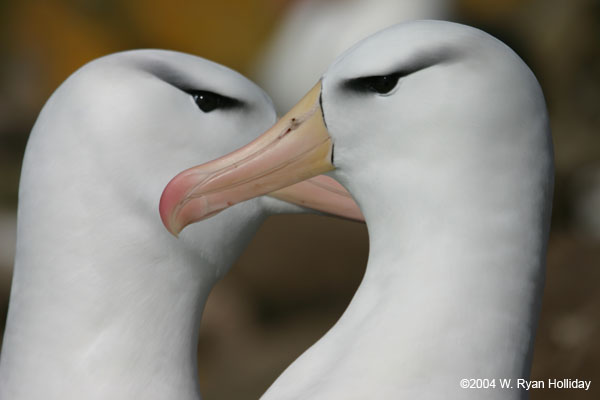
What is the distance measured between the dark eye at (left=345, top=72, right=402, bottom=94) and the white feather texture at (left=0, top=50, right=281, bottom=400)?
0.42 meters

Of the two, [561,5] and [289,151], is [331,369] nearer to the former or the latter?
[289,151]

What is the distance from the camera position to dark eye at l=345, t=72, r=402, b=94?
1.32m

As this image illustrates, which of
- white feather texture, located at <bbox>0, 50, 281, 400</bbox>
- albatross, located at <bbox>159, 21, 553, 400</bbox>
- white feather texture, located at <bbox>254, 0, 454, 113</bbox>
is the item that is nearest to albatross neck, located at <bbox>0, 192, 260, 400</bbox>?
white feather texture, located at <bbox>0, 50, 281, 400</bbox>

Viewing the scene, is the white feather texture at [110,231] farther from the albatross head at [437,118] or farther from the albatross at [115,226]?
the albatross head at [437,118]

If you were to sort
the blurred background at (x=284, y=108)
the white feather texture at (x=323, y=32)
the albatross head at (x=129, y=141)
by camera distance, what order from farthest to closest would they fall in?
the white feather texture at (x=323, y=32) < the blurred background at (x=284, y=108) < the albatross head at (x=129, y=141)

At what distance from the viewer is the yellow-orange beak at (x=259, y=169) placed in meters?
1.42

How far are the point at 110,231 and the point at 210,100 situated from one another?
311mm

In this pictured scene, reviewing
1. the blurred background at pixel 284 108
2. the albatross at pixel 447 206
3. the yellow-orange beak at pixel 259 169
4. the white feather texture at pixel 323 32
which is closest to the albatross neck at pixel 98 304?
the yellow-orange beak at pixel 259 169

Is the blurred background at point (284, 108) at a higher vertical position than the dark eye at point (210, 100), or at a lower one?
lower

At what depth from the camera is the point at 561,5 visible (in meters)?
6.96

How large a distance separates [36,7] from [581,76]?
18.7 feet

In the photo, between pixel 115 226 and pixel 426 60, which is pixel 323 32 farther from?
pixel 426 60

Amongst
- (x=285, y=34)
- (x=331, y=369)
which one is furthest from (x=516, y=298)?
(x=285, y=34)

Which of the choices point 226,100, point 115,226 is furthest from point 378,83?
point 115,226
